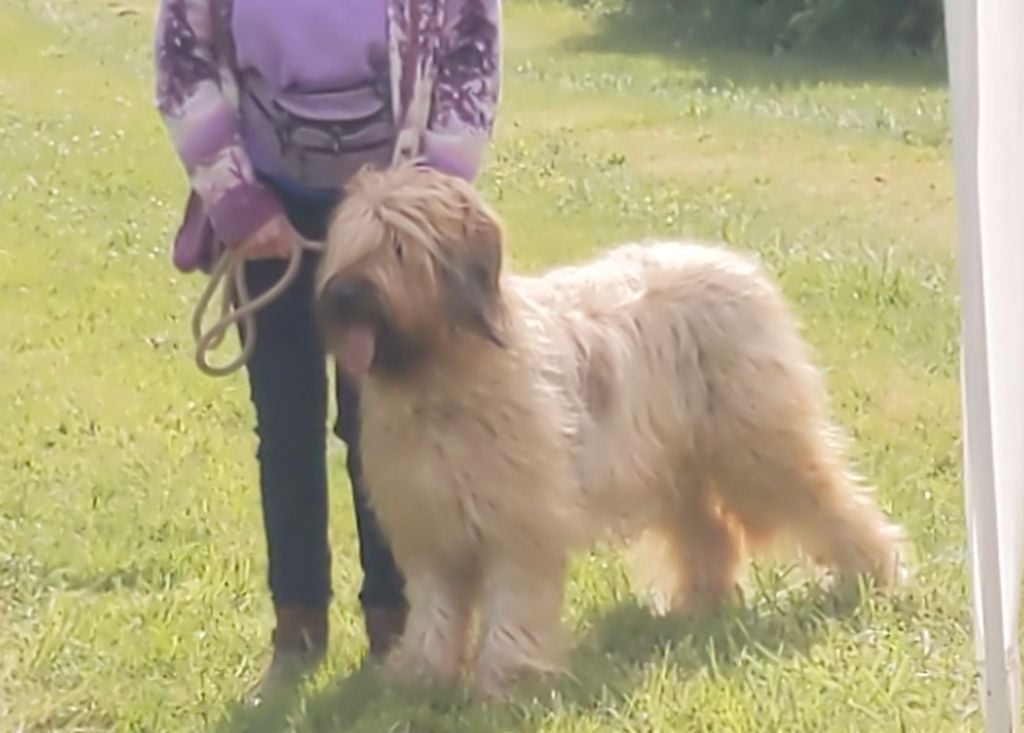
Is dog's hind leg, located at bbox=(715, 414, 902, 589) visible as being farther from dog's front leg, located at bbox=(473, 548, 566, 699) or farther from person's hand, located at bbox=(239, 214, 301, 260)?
person's hand, located at bbox=(239, 214, 301, 260)

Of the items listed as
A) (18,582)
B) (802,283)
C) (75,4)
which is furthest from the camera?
(75,4)

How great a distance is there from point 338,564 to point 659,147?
985 cm

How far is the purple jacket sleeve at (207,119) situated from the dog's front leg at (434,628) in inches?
36.9

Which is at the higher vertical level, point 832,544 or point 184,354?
point 832,544

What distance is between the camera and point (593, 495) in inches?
196

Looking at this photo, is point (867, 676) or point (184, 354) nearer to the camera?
point (867, 676)

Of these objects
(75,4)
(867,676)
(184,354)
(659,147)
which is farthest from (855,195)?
(75,4)

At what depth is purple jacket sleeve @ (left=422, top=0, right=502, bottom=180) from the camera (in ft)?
15.2

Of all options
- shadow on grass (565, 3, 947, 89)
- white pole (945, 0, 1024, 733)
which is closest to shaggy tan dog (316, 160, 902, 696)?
white pole (945, 0, 1024, 733)

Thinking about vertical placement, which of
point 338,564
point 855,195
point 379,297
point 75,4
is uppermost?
point 379,297

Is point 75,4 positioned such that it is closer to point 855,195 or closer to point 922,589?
point 855,195

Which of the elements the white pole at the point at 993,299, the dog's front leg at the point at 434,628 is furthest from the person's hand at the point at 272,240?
the white pole at the point at 993,299

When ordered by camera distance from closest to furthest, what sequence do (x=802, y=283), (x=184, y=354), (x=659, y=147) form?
(x=184, y=354) → (x=802, y=283) → (x=659, y=147)

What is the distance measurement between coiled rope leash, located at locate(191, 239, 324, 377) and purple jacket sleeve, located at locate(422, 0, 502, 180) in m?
0.37
